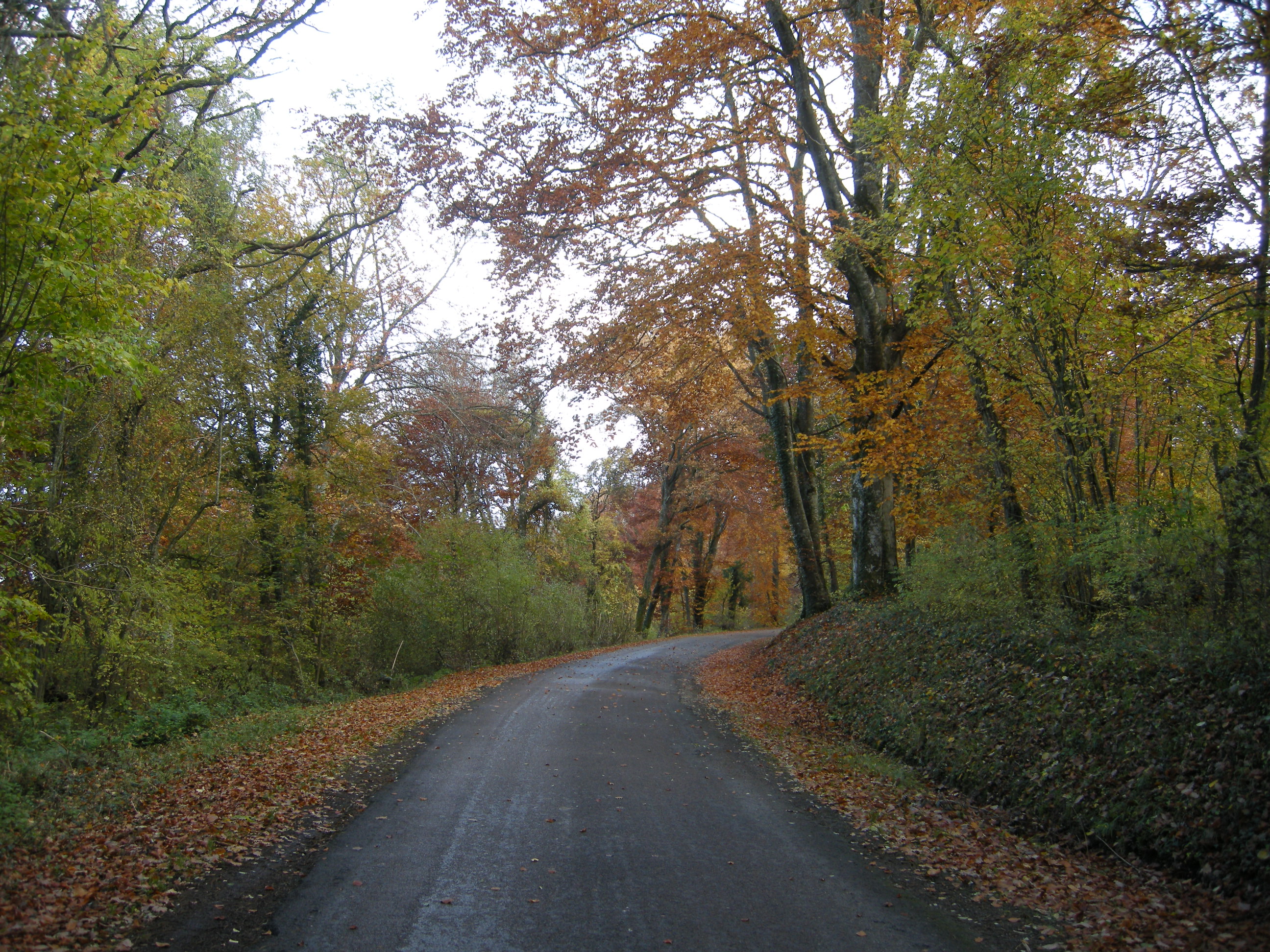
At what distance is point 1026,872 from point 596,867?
2.95m

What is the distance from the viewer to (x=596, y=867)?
5.06 metres

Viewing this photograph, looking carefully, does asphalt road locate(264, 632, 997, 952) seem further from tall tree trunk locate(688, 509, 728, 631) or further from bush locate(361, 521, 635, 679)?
tall tree trunk locate(688, 509, 728, 631)

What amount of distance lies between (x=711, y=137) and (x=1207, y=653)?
1094 cm

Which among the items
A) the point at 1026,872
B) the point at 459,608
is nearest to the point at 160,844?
the point at 1026,872

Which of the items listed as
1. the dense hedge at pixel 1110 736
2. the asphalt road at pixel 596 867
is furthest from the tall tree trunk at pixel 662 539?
the asphalt road at pixel 596 867

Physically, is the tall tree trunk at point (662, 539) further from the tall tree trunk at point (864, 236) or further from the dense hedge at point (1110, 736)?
the dense hedge at point (1110, 736)

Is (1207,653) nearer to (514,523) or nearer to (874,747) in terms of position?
(874,747)

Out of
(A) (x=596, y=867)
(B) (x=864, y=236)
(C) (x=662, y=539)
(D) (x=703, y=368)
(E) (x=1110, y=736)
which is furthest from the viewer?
(C) (x=662, y=539)

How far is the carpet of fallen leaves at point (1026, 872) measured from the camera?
13.4 ft

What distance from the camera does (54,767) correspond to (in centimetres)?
721

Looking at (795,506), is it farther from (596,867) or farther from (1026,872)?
(596,867)

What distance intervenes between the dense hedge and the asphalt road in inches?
64.9

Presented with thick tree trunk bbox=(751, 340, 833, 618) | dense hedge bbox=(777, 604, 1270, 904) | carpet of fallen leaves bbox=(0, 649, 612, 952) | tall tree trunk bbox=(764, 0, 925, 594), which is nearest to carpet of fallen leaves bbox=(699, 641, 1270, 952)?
dense hedge bbox=(777, 604, 1270, 904)

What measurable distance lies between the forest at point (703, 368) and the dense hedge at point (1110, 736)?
0.03 meters
